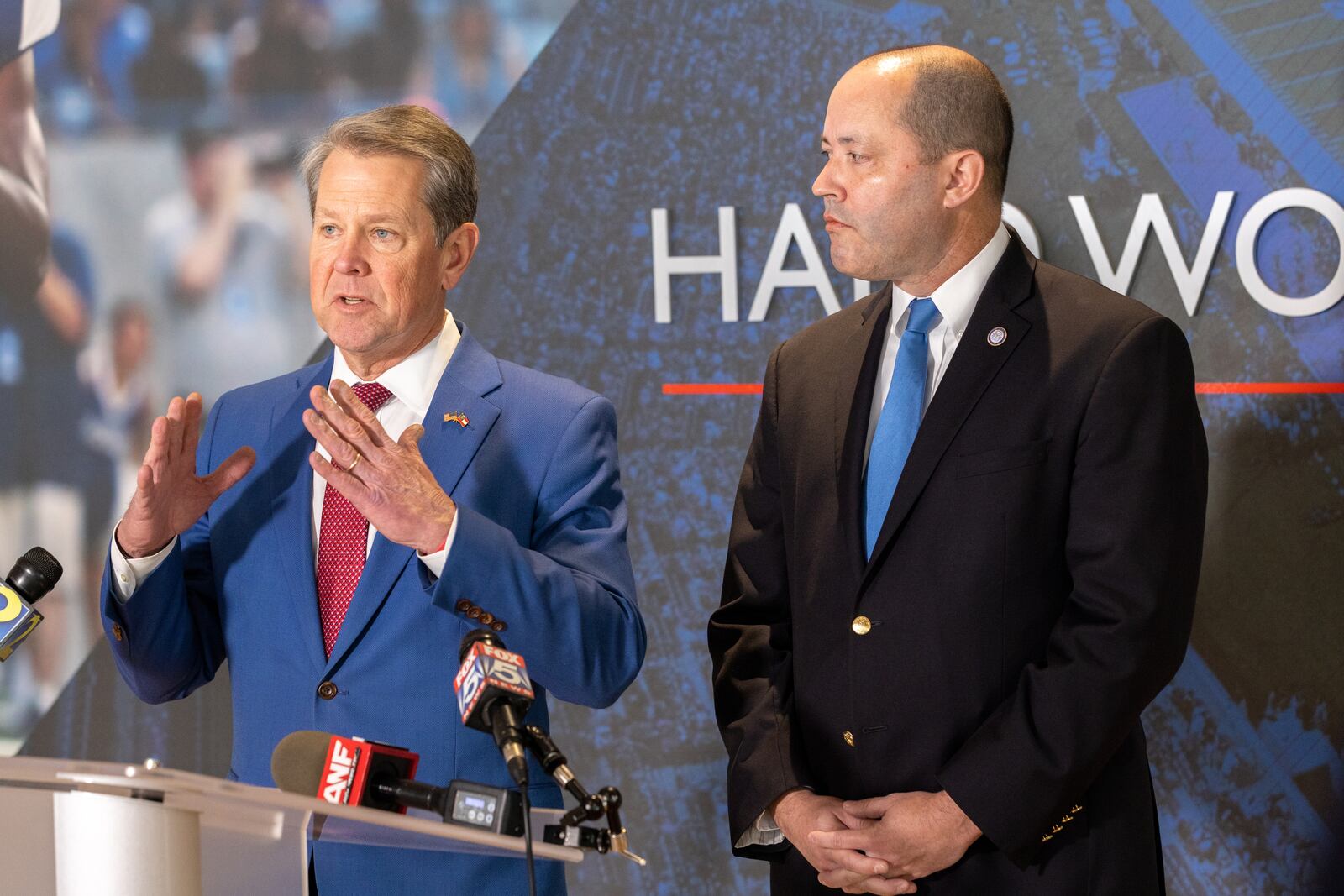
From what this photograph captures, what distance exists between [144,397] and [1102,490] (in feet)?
8.85

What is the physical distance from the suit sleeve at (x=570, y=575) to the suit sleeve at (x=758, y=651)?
31cm

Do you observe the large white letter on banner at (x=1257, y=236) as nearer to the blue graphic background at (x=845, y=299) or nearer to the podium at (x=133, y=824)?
the blue graphic background at (x=845, y=299)

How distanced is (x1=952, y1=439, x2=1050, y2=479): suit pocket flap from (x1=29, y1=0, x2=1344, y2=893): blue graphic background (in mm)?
1421

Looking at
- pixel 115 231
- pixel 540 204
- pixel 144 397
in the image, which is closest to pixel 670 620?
pixel 540 204

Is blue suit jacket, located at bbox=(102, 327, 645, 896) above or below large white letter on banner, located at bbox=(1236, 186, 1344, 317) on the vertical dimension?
below

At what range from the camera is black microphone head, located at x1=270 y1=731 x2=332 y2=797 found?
177 centimetres

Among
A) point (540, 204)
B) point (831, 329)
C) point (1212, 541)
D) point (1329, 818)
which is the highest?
point (540, 204)

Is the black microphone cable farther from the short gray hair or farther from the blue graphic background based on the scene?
the blue graphic background

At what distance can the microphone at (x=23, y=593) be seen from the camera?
6.16 feet

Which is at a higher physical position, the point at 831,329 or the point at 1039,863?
the point at 831,329

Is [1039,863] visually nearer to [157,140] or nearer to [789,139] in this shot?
[789,139]

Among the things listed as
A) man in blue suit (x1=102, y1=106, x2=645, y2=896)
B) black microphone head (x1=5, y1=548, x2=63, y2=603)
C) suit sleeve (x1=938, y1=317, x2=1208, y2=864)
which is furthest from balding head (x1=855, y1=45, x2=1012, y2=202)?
black microphone head (x1=5, y1=548, x2=63, y2=603)

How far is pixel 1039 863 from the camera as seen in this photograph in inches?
90.4

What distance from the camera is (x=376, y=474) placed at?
6.52 feet
